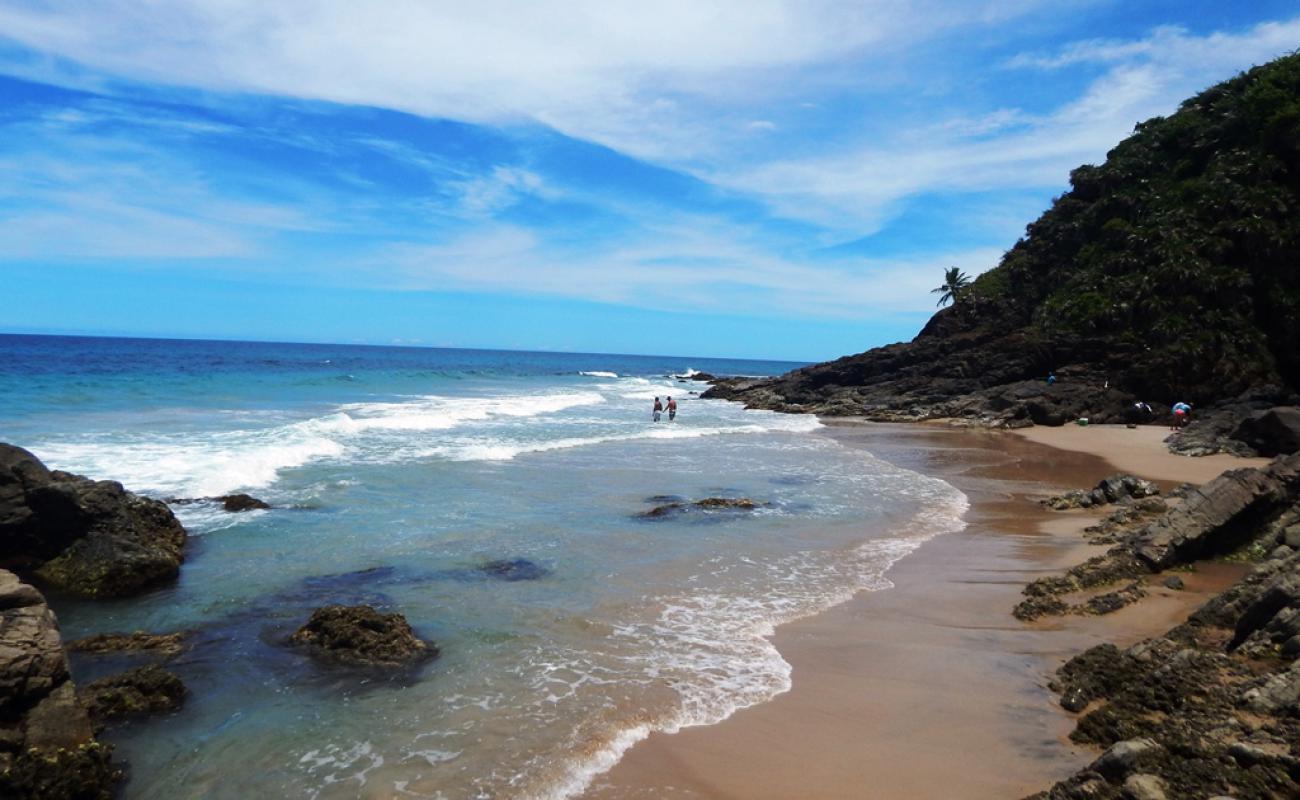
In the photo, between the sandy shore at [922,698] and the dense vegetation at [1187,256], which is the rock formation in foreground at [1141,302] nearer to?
the dense vegetation at [1187,256]

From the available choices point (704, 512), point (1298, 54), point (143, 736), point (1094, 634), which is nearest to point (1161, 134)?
point (1298, 54)

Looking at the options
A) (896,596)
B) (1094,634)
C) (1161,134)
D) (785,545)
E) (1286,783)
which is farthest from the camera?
(1161,134)

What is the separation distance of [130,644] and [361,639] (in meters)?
2.45

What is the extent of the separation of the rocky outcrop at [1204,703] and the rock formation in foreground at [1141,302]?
22.4 meters

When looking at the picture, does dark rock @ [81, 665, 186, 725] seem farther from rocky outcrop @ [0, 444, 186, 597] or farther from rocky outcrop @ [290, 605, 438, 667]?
rocky outcrop @ [0, 444, 186, 597]

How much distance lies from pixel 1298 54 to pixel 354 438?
53.1 metres

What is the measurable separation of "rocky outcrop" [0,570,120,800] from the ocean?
0.36 m

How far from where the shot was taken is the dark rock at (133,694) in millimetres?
6473

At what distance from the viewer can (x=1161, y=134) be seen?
47562 mm

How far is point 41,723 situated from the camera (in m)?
5.39

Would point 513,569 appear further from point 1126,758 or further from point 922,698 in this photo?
point 1126,758

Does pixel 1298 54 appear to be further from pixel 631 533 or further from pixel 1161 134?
pixel 631 533

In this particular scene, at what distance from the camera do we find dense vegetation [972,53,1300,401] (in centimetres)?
3409

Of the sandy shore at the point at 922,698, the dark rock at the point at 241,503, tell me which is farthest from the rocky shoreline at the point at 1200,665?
the dark rock at the point at 241,503
